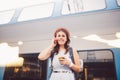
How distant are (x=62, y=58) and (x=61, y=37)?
1.32ft

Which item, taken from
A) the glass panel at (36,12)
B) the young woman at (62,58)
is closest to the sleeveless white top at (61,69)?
the young woman at (62,58)

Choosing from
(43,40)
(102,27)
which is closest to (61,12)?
(43,40)

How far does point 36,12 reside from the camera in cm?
395

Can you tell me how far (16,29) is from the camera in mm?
3850

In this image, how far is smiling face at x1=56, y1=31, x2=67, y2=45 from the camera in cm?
295

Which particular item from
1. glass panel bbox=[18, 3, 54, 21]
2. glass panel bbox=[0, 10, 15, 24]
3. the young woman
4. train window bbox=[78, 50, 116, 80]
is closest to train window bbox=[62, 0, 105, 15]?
glass panel bbox=[18, 3, 54, 21]

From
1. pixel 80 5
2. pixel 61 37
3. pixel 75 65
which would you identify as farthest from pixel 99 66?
pixel 80 5

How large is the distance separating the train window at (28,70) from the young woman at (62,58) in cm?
40

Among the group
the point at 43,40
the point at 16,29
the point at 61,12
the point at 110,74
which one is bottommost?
the point at 110,74

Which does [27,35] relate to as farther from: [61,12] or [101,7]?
[101,7]

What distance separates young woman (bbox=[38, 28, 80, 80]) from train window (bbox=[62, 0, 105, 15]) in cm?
60

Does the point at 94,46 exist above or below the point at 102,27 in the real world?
below

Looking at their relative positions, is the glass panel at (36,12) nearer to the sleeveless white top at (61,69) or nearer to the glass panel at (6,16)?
the glass panel at (6,16)

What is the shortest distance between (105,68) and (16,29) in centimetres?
191
